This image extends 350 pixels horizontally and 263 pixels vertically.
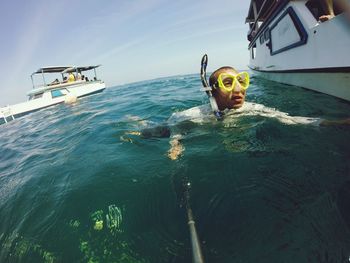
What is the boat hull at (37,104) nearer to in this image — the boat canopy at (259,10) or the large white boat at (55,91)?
the large white boat at (55,91)

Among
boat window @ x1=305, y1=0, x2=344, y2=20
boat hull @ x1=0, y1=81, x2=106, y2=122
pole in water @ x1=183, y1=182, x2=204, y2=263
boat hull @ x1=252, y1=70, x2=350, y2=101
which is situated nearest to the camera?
pole in water @ x1=183, y1=182, x2=204, y2=263

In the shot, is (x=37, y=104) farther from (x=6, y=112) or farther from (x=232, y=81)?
(x=232, y=81)

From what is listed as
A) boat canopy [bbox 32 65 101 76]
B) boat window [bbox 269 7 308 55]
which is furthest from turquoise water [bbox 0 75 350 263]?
boat canopy [bbox 32 65 101 76]

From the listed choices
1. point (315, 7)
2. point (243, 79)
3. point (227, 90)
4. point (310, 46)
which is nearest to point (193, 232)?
point (227, 90)

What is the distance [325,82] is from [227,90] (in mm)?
3720

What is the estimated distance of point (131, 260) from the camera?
5.93 feet

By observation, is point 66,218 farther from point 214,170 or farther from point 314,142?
point 314,142

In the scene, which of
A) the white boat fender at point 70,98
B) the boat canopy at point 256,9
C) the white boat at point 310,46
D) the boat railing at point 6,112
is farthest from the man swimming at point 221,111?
the white boat fender at point 70,98

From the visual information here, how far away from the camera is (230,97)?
12.6 ft

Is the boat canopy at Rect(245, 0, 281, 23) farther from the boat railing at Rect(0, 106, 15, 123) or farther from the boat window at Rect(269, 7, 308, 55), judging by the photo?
the boat railing at Rect(0, 106, 15, 123)

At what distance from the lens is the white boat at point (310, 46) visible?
4781mm

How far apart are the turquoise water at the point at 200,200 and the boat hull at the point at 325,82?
7.55ft

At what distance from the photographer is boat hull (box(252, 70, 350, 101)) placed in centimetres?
508

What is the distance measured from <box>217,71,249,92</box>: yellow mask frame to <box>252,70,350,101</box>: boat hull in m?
Result: 2.56
